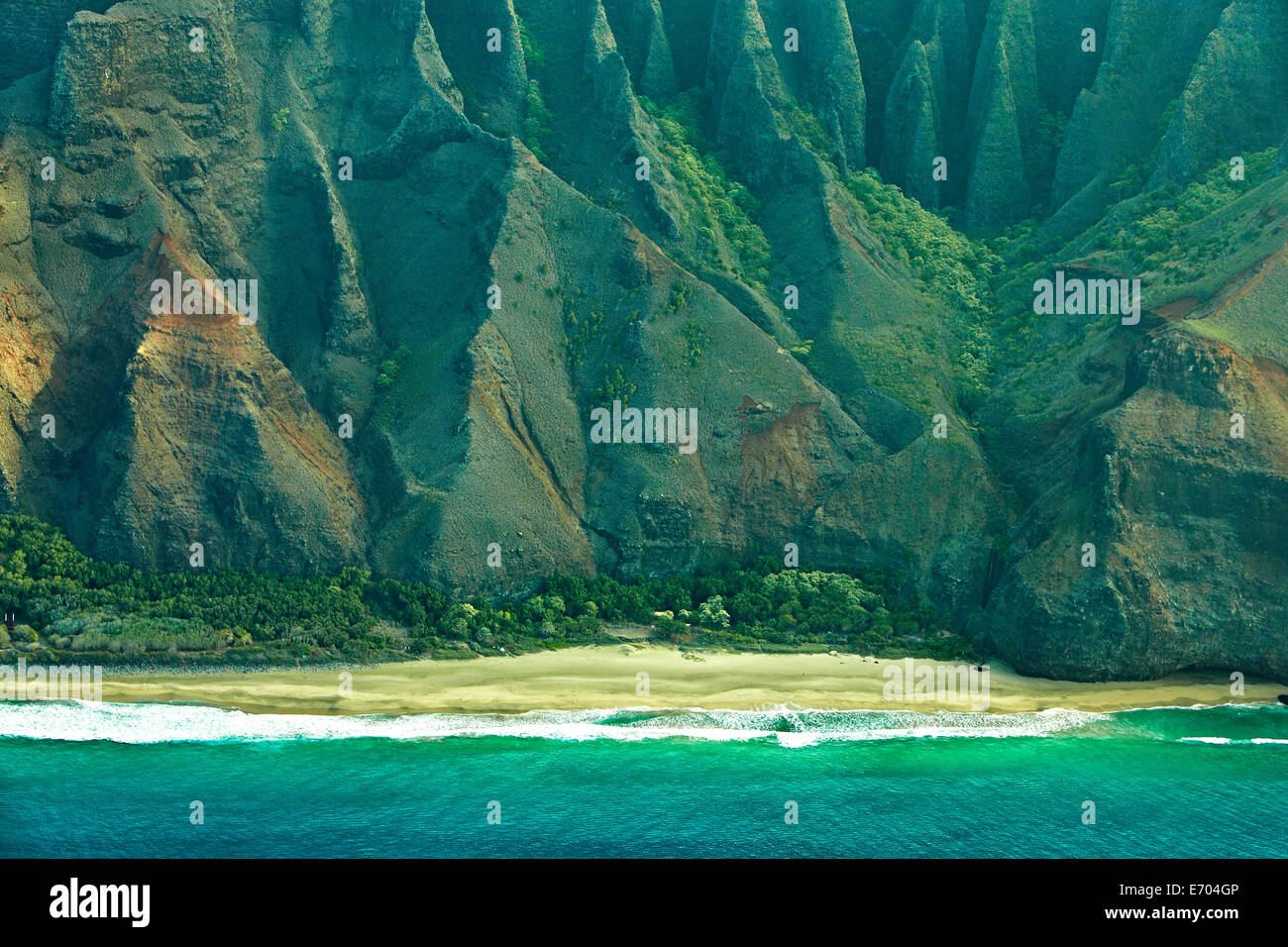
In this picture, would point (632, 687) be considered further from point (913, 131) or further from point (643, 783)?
point (913, 131)

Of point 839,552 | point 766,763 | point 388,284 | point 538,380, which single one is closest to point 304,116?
point 388,284

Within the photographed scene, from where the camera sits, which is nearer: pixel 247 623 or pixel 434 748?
pixel 434 748

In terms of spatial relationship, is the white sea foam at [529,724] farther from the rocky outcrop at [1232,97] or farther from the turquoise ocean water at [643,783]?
the rocky outcrop at [1232,97]

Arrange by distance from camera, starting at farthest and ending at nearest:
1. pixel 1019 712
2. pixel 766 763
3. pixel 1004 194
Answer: pixel 1004 194
pixel 1019 712
pixel 766 763

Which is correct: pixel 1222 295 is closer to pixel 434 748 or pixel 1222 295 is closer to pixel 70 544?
pixel 434 748

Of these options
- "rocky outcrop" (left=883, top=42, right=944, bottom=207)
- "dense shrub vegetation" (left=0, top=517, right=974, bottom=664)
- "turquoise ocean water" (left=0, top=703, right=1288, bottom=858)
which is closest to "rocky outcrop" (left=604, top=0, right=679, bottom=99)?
"rocky outcrop" (left=883, top=42, right=944, bottom=207)

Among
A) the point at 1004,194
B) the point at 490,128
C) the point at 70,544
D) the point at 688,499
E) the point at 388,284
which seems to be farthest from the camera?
the point at 1004,194
